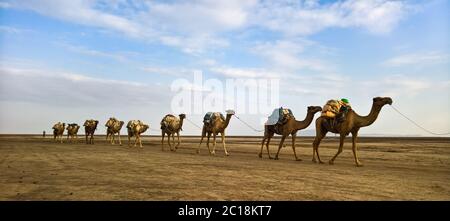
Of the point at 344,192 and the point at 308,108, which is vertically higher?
the point at 308,108

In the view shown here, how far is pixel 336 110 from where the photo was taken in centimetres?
1705

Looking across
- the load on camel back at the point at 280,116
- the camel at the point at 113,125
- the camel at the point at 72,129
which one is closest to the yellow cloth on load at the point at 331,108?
the load on camel back at the point at 280,116

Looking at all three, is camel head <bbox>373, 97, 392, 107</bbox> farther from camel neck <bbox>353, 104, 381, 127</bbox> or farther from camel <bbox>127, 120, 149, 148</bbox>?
camel <bbox>127, 120, 149, 148</bbox>

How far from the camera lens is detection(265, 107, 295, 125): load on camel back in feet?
67.3

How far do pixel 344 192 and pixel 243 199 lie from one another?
257 centimetres

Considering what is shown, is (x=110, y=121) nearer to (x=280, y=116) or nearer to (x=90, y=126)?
(x=90, y=126)

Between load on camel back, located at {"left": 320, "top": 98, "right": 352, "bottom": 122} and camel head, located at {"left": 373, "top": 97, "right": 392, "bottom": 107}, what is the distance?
3.57 feet

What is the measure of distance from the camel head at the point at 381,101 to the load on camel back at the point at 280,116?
507 centimetres

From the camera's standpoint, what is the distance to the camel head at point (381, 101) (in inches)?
633
